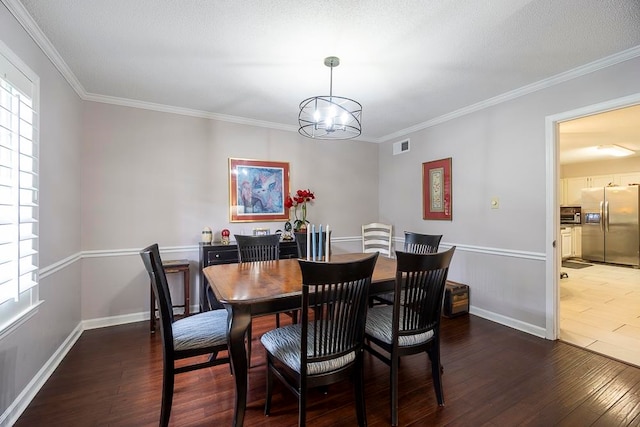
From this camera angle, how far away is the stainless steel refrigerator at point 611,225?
6.05 meters

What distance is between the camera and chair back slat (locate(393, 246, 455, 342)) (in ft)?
5.71

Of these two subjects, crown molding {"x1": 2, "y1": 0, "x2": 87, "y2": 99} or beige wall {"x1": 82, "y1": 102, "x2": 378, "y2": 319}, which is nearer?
Answer: crown molding {"x1": 2, "y1": 0, "x2": 87, "y2": 99}

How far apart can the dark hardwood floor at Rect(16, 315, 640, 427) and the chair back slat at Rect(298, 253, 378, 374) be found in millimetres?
539

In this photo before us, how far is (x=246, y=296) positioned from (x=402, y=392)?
4.36 feet

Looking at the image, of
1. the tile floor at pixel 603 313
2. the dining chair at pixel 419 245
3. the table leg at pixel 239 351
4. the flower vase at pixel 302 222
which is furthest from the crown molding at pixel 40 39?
the tile floor at pixel 603 313

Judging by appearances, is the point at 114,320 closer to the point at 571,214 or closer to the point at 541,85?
the point at 541,85

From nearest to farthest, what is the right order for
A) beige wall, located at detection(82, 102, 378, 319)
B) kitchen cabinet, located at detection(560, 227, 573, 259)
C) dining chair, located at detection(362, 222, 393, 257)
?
beige wall, located at detection(82, 102, 378, 319) < dining chair, located at detection(362, 222, 393, 257) < kitchen cabinet, located at detection(560, 227, 573, 259)

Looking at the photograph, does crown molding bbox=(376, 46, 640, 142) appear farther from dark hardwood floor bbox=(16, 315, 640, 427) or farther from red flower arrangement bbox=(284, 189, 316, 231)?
dark hardwood floor bbox=(16, 315, 640, 427)

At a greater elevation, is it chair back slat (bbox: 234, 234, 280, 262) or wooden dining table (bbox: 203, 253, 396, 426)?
chair back slat (bbox: 234, 234, 280, 262)

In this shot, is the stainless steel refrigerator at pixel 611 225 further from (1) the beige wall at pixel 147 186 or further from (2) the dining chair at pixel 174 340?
(2) the dining chair at pixel 174 340

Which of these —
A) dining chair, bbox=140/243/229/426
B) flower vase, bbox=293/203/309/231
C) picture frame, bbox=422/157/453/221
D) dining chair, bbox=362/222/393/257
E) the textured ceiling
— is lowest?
dining chair, bbox=140/243/229/426

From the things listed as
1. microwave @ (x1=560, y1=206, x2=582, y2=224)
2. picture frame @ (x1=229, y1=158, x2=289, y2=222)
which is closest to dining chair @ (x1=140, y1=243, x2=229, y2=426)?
picture frame @ (x1=229, y1=158, x2=289, y2=222)

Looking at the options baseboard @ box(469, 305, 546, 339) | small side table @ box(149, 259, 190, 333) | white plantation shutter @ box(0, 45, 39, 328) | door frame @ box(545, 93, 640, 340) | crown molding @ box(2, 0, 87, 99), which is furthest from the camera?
small side table @ box(149, 259, 190, 333)

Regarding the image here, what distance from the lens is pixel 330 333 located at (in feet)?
5.08
